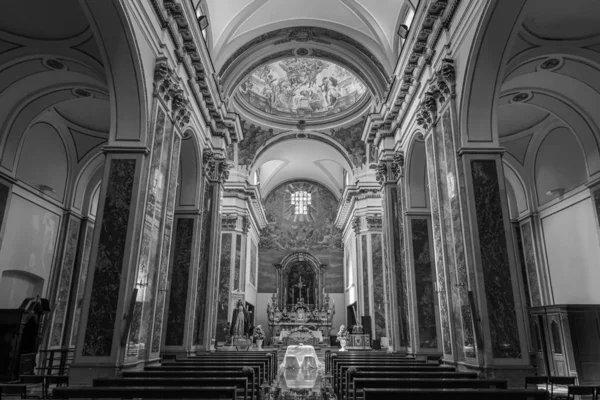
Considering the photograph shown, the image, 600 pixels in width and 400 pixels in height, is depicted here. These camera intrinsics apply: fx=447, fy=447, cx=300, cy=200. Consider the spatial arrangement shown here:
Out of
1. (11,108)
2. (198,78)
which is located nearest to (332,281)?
(198,78)

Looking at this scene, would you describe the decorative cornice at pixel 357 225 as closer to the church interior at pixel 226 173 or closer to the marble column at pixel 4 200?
the church interior at pixel 226 173

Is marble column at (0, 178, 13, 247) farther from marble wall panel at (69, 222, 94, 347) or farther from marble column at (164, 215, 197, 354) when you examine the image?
marble column at (164, 215, 197, 354)

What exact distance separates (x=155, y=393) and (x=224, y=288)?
1477 cm

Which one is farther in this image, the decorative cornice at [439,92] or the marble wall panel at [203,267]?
the marble wall panel at [203,267]

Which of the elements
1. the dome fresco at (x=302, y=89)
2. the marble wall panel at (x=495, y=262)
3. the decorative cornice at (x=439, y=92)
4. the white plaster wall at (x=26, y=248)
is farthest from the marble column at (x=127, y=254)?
the dome fresco at (x=302, y=89)

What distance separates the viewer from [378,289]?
1881 centimetres

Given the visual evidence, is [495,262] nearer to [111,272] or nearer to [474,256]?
[474,256]

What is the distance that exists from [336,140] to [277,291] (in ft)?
35.7

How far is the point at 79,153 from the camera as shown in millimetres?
12859

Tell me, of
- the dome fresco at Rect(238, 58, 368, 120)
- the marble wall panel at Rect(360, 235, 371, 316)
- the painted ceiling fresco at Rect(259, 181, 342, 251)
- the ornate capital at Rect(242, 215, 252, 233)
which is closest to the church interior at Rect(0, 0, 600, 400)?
the marble wall panel at Rect(360, 235, 371, 316)

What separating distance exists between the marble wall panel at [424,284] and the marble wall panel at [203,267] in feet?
18.8

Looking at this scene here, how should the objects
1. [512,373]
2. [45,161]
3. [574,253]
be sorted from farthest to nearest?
[45,161]
[574,253]
[512,373]

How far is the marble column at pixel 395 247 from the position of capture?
1224 centimetres

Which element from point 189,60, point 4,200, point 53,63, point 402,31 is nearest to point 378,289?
point 402,31
